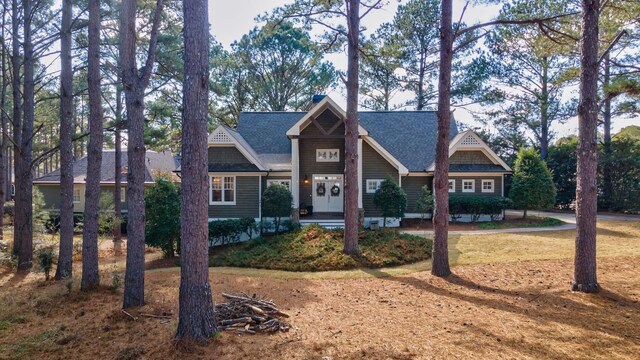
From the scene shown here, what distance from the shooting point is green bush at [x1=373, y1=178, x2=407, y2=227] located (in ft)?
55.3

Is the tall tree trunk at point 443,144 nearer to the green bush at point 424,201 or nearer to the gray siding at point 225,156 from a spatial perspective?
the green bush at point 424,201

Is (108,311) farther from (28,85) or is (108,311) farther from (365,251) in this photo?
(28,85)

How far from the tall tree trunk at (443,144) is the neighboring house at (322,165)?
8.00 m

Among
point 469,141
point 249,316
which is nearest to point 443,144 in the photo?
point 249,316

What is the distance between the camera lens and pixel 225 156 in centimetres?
1730

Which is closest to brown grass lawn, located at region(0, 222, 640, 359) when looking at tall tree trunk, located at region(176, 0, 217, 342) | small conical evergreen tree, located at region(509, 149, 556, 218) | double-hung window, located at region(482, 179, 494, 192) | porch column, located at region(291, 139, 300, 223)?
tall tree trunk, located at region(176, 0, 217, 342)

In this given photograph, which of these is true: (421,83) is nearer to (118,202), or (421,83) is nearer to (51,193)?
(118,202)

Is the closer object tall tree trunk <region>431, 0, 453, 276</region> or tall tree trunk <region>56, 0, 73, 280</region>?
tall tree trunk <region>431, 0, 453, 276</region>

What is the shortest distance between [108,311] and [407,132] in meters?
18.9

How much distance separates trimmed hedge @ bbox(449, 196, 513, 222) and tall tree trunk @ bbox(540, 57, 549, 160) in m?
12.0

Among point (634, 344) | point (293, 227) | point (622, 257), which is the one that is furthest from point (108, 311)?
point (622, 257)

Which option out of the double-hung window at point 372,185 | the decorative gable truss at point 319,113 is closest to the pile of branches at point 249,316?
the decorative gable truss at point 319,113

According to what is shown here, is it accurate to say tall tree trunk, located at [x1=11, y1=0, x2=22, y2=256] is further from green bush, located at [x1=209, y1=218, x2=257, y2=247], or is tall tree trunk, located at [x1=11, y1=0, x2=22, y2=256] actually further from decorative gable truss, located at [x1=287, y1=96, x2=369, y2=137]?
decorative gable truss, located at [x1=287, y1=96, x2=369, y2=137]

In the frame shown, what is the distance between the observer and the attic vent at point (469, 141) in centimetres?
1969
